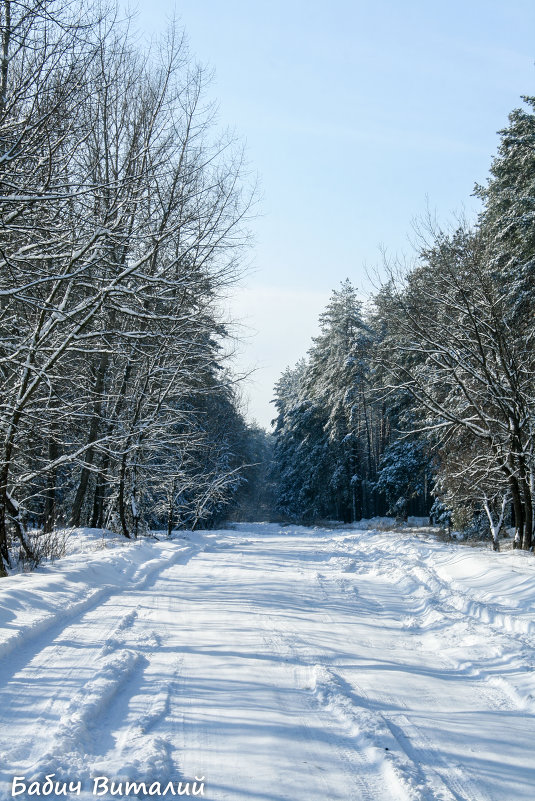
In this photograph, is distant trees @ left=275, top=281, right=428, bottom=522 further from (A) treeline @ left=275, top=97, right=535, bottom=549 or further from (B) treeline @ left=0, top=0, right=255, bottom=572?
(B) treeline @ left=0, top=0, right=255, bottom=572

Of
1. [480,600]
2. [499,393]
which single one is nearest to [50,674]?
[480,600]

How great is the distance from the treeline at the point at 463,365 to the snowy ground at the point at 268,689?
6.12 metres

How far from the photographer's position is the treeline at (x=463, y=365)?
13.0m

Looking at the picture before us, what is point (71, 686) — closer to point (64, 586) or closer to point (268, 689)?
point (268, 689)

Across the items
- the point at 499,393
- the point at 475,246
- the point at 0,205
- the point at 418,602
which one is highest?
the point at 475,246

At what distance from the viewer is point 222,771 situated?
116 inches

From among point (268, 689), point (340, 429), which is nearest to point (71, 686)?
point (268, 689)

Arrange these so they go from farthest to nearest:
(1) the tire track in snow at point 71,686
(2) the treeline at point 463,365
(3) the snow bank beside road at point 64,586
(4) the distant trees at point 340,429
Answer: (4) the distant trees at point 340,429
(2) the treeline at point 463,365
(3) the snow bank beside road at point 64,586
(1) the tire track in snow at point 71,686

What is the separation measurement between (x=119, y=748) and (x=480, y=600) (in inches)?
234

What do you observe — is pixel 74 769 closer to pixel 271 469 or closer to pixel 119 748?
pixel 119 748

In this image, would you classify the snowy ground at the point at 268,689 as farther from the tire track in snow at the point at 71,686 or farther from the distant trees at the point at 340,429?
the distant trees at the point at 340,429

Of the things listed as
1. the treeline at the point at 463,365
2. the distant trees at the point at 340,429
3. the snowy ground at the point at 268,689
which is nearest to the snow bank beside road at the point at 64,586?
the snowy ground at the point at 268,689

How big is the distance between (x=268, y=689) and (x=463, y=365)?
10.3 meters

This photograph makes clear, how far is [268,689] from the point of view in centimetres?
409
